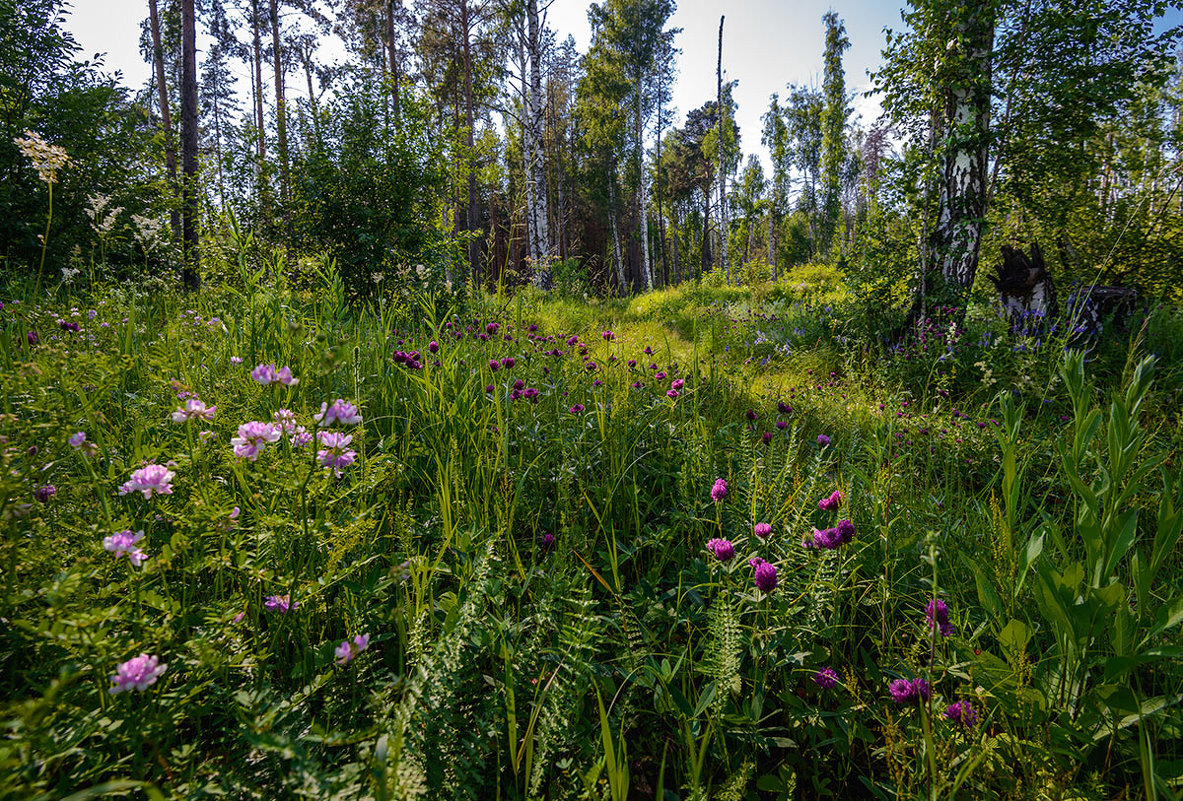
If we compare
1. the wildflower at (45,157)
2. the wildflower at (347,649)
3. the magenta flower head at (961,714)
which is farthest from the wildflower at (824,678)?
the wildflower at (45,157)

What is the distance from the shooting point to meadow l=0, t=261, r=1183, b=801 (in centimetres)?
76

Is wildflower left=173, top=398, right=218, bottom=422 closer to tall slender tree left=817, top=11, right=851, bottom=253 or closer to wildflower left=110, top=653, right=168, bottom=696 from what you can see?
wildflower left=110, top=653, right=168, bottom=696

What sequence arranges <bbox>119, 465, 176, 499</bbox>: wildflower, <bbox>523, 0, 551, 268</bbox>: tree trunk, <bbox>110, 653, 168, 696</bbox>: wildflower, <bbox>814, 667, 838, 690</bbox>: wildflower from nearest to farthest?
<bbox>110, 653, 168, 696</bbox>: wildflower, <bbox>119, 465, 176, 499</bbox>: wildflower, <bbox>814, 667, 838, 690</bbox>: wildflower, <bbox>523, 0, 551, 268</bbox>: tree trunk

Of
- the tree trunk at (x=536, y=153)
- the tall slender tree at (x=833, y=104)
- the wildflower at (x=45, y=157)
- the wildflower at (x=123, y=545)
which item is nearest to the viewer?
the wildflower at (x=123, y=545)

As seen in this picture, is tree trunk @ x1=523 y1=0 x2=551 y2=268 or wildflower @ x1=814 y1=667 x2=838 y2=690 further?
tree trunk @ x1=523 y1=0 x2=551 y2=268

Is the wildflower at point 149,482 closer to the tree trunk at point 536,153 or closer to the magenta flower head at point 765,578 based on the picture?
the magenta flower head at point 765,578

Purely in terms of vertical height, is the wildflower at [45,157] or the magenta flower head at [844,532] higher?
the wildflower at [45,157]

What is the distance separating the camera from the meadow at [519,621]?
0.76m

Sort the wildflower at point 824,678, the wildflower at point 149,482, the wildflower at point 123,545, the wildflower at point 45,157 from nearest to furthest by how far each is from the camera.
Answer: the wildflower at point 123,545 → the wildflower at point 149,482 → the wildflower at point 824,678 → the wildflower at point 45,157

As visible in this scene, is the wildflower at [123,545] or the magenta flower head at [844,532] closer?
the wildflower at [123,545]

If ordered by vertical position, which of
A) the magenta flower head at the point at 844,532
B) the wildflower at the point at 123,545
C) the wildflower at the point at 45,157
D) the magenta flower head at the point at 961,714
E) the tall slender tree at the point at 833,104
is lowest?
the magenta flower head at the point at 961,714

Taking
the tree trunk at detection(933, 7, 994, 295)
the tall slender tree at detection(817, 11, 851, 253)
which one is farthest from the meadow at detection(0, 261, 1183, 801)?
the tall slender tree at detection(817, 11, 851, 253)

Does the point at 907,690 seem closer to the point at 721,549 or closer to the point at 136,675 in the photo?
the point at 721,549

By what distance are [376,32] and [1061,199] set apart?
19877 millimetres
